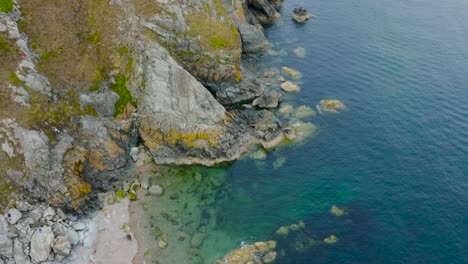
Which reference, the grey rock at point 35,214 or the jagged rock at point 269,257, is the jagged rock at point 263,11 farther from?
the grey rock at point 35,214

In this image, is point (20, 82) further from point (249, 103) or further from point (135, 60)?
point (249, 103)

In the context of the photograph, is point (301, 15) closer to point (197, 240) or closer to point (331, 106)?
→ point (331, 106)

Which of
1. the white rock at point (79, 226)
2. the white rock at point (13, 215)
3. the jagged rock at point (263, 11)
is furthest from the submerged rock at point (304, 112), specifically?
the white rock at point (13, 215)

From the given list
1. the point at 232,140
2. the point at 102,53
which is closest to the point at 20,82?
the point at 102,53

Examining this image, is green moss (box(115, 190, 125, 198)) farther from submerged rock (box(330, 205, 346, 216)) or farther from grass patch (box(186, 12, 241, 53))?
grass patch (box(186, 12, 241, 53))

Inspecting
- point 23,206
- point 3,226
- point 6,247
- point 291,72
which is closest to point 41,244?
point 6,247

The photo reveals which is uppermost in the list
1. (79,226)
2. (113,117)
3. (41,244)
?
(113,117)
